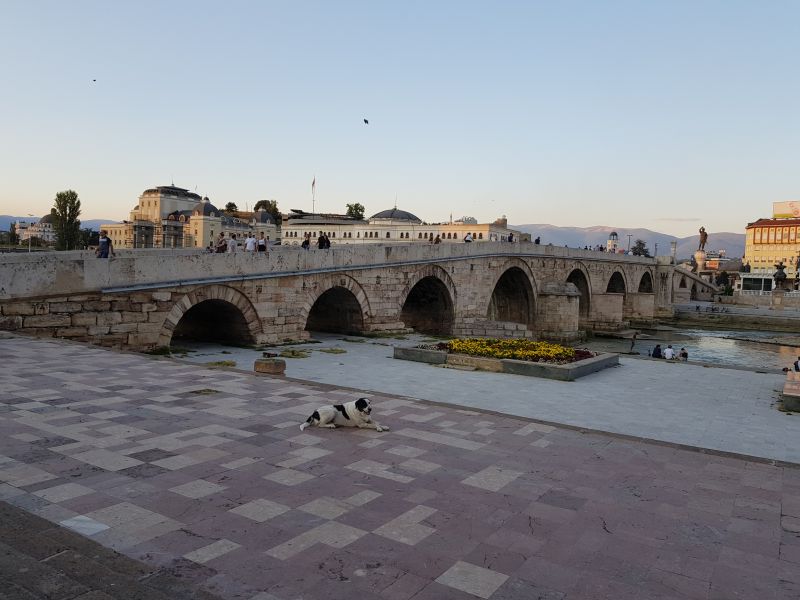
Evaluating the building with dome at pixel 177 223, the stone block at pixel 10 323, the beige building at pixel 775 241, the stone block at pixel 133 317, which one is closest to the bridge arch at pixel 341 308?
the stone block at pixel 133 317

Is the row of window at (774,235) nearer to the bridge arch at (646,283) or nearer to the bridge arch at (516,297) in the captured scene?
the bridge arch at (646,283)

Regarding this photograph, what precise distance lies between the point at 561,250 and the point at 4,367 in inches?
1186

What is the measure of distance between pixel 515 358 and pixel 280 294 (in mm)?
Answer: 6197

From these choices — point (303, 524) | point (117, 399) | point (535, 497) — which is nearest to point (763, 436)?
point (535, 497)

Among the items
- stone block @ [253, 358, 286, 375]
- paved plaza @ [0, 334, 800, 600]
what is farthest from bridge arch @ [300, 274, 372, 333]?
paved plaza @ [0, 334, 800, 600]

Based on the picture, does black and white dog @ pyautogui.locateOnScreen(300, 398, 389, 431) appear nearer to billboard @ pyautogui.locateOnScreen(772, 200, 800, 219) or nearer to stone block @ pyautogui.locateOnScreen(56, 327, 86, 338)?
stone block @ pyautogui.locateOnScreen(56, 327, 86, 338)

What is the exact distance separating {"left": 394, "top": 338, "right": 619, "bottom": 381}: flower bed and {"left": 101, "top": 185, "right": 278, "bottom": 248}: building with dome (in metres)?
61.8

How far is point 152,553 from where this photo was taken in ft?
11.0

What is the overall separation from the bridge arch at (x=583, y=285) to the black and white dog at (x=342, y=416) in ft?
108

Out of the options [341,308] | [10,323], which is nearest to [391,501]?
[10,323]

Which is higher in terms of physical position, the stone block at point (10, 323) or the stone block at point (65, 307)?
the stone block at point (65, 307)

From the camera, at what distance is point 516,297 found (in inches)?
1259

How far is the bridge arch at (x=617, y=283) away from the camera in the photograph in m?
45.7

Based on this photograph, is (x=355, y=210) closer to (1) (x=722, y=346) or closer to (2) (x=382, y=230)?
(2) (x=382, y=230)
